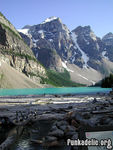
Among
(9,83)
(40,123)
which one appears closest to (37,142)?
(40,123)

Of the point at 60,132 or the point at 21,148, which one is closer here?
the point at 21,148

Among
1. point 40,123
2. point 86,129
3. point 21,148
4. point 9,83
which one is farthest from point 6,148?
point 9,83

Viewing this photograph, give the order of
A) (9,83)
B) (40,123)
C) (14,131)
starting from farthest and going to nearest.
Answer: (9,83) < (40,123) < (14,131)

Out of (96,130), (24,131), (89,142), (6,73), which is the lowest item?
(24,131)

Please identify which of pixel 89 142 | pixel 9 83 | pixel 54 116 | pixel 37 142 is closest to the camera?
pixel 89 142

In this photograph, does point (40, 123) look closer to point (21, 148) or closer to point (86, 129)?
point (21, 148)

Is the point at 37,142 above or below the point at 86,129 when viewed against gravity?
below

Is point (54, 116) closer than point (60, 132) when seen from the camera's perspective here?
No

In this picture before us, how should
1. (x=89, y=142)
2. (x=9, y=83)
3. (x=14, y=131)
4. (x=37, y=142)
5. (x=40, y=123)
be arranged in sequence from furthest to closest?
(x=9, y=83), (x=40, y=123), (x=14, y=131), (x=37, y=142), (x=89, y=142)

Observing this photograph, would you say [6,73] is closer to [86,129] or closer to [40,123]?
[40,123]

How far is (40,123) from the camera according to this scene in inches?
658

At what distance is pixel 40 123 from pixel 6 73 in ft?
565

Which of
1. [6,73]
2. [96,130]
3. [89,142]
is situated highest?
[6,73]

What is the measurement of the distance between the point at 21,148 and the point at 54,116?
8655mm
